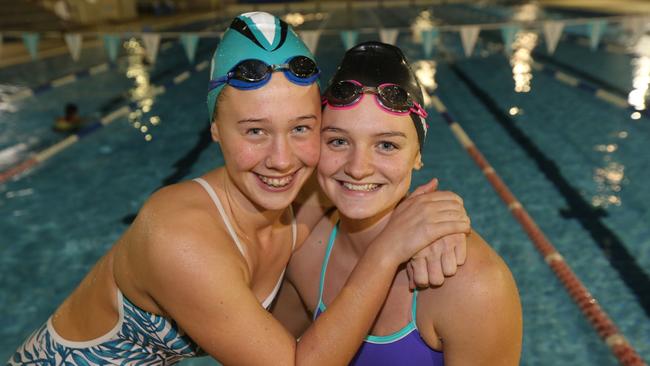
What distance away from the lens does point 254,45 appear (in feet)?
5.67

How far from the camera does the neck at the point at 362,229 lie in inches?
75.6

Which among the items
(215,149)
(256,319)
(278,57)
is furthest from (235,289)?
(215,149)

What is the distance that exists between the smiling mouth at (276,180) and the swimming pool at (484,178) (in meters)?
2.40

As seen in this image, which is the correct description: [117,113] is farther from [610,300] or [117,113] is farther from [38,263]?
[610,300]

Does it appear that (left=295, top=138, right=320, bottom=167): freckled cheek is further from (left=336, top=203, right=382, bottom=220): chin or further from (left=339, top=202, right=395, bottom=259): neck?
(left=339, top=202, right=395, bottom=259): neck

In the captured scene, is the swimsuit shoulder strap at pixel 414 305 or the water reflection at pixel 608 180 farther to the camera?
the water reflection at pixel 608 180

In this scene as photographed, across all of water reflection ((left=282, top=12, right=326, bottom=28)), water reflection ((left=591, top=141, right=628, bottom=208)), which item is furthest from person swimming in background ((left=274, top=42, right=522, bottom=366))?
water reflection ((left=282, top=12, right=326, bottom=28))

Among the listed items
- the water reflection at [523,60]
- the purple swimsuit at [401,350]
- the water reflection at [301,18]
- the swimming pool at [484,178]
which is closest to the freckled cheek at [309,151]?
the purple swimsuit at [401,350]

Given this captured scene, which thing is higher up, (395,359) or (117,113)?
(395,359)

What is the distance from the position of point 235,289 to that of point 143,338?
62cm

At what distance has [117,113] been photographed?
27.0ft

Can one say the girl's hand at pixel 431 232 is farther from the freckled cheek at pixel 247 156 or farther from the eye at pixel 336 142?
the freckled cheek at pixel 247 156

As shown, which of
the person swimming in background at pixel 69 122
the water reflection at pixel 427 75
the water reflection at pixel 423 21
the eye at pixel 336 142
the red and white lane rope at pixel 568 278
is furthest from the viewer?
the water reflection at pixel 423 21

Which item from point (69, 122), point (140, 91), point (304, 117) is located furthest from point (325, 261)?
point (140, 91)
